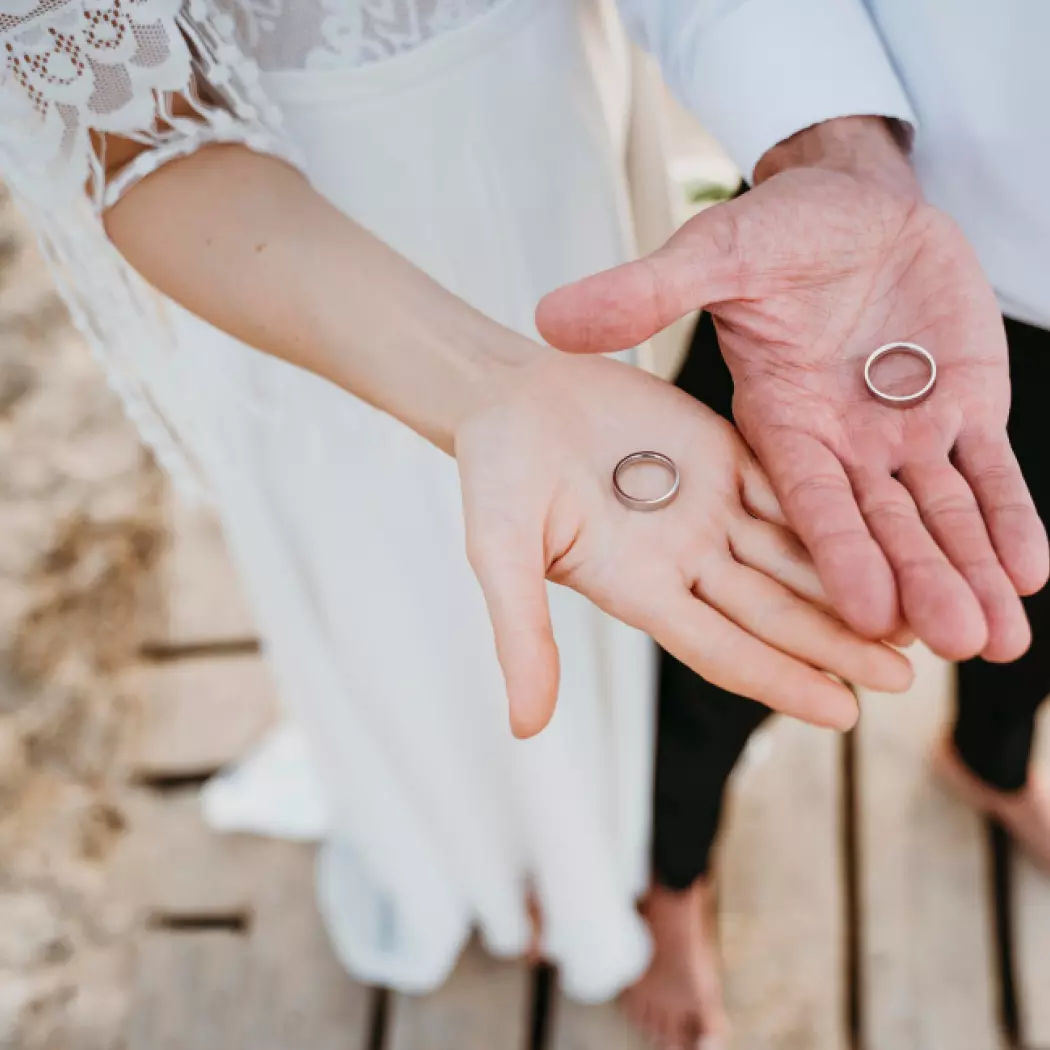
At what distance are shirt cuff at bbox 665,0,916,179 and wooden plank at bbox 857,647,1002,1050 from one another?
0.79 metres

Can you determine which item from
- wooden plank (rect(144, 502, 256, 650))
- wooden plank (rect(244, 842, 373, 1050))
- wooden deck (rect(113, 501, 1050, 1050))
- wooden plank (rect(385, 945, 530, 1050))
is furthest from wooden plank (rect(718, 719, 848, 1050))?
wooden plank (rect(144, 502, 256, 650))

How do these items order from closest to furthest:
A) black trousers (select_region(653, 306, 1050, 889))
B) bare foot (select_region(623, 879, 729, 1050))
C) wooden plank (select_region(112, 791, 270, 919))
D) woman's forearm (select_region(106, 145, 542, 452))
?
woman's forearm (select_region(106, 145, 542, 452)), black trousers (select_region(653, 306, 1050, 889)), bare foot (select_region(623, 879, 729, 1050)), wooden plank (select_region(112, 791, 270, 919))

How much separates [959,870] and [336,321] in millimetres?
996

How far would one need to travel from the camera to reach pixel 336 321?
2.01 ft

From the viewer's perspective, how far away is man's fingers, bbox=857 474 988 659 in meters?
0.49

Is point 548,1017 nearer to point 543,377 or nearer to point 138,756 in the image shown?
point 138,756

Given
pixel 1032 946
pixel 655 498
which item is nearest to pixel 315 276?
pixel 655 498

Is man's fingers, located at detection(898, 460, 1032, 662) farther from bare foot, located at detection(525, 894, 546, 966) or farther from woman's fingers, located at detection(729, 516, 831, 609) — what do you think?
bare foot, located at detection(525, 894, 546, 966)

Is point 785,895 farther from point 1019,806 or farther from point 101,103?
point 101,103

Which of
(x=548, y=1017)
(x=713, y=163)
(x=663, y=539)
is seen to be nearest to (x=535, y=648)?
(x=663, y=539)

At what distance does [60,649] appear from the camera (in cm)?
139

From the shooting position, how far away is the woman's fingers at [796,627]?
1.73 ft

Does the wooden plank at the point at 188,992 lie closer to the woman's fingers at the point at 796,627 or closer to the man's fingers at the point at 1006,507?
the woman's fingers at the point at 796,627

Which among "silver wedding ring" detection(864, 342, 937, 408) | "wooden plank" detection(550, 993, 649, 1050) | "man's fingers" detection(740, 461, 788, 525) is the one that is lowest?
"wooden plank" detection(550, 993, 649, 1050)
